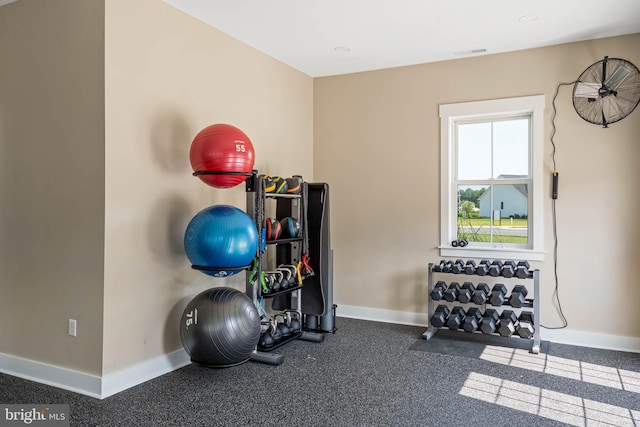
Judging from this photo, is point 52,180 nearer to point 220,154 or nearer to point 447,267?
point 220,154

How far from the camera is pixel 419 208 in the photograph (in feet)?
15.9

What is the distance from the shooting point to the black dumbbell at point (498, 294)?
399 cm

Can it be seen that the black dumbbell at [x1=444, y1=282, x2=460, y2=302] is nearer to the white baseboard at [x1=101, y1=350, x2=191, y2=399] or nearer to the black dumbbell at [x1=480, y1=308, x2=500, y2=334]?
the black dumbbell at [x1=480, y1=308, x2=500, y2=334]

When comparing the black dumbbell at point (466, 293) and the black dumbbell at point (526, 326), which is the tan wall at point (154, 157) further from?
the black dumbbell at point (526, 326)

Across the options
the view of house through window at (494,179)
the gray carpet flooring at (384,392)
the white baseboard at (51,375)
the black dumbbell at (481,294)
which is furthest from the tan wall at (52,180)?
the view of house through window at (494,179)

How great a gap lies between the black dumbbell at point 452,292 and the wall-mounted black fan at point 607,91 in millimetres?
1925

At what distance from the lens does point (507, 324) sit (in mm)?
3900

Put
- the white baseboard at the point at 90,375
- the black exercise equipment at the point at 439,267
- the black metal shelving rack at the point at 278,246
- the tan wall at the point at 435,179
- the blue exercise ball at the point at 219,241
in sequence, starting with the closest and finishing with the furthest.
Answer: the white baseboard at the point at 90,375, the blue exercise ball at the point at 219,241, the black metal shelving rack at the point at 278,246, the tan wall at the point at 435,179, the black exercise equipment at the point at 439,267

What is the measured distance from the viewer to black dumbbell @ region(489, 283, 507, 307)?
399 cm

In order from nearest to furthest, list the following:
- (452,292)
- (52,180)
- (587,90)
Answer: (52,180) < (587,90) < (452,292)

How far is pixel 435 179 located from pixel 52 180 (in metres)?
3.49

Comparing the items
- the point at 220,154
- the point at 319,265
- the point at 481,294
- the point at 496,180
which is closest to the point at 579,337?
the point at 481,294

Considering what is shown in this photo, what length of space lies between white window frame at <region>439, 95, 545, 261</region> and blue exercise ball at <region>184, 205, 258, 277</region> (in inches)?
91.6

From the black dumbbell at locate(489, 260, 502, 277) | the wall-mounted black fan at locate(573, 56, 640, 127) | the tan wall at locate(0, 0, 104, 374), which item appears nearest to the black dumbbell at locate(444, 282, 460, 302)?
the black dumbbell at locate(489, 260, 502, 277)
